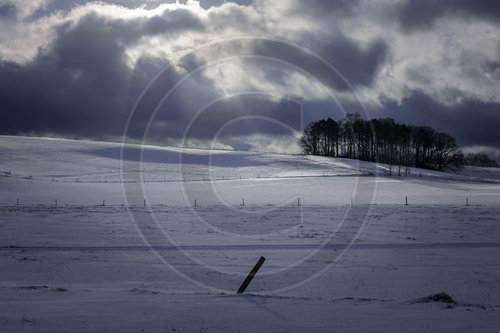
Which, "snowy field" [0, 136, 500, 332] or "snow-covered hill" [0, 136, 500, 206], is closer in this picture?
"snowy field" [0, 136, 500, 332]

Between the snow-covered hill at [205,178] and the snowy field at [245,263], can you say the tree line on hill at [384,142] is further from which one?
the snowy field at [245,263]

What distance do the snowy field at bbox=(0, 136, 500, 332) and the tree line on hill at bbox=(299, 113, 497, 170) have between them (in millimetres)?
62278

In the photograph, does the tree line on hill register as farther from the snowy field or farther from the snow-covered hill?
the snowy field

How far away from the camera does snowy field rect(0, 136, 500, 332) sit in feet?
26.0

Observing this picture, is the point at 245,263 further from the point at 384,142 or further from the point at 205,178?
the point at 384,142

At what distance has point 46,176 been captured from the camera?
209 ft

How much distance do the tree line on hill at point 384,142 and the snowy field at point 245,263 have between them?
62.3 metres

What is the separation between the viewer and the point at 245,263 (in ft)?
53.8

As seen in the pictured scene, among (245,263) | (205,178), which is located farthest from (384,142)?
(245,263)

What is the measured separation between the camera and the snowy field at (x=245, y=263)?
7930 millimetres

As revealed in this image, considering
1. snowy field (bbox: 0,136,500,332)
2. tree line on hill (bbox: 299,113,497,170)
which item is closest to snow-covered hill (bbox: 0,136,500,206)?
snowy field (bbox: 0,136,500,332)

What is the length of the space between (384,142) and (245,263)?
103 meters

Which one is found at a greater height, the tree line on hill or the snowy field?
the tree line on hill

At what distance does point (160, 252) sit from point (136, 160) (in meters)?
72.8
